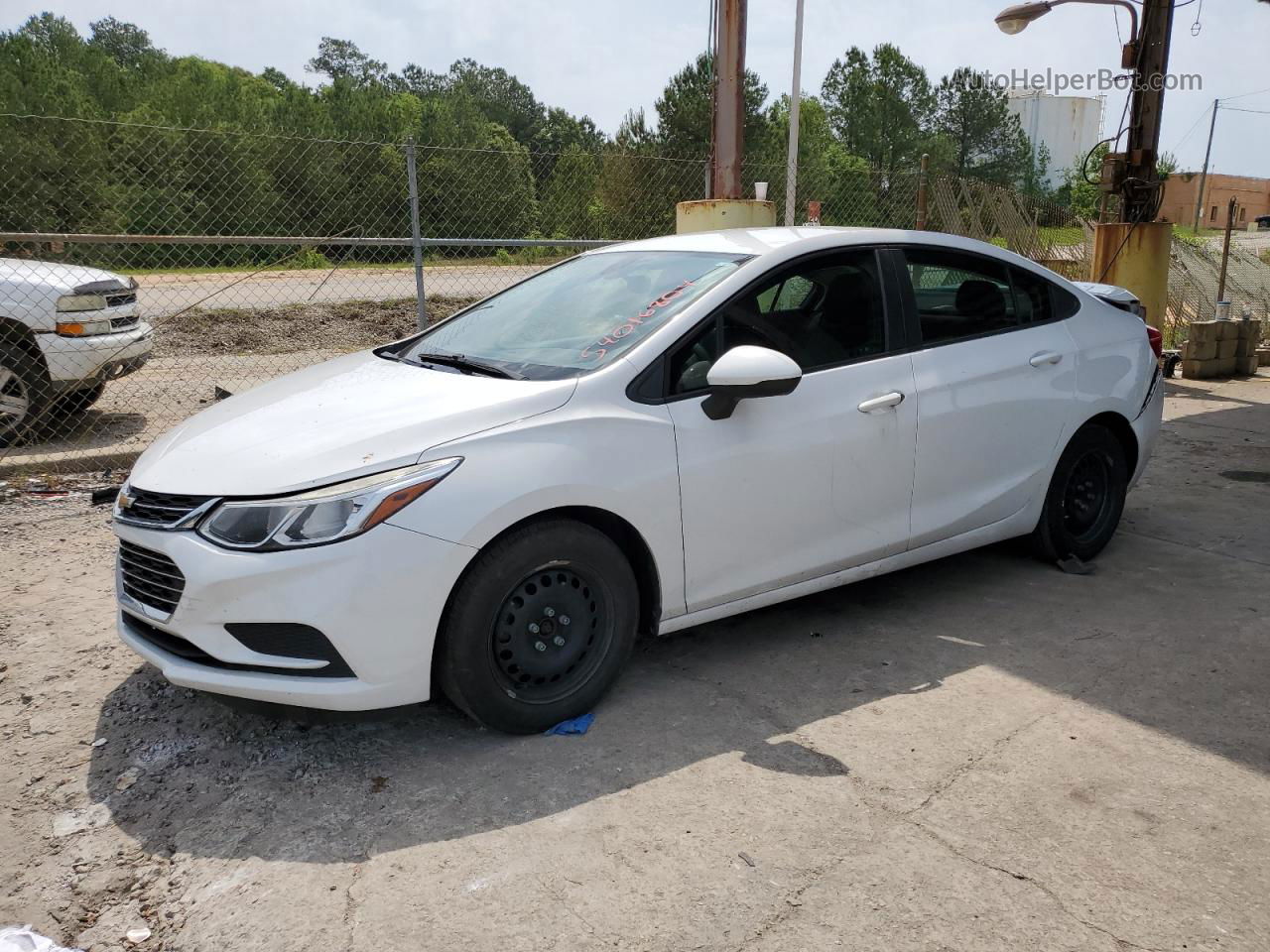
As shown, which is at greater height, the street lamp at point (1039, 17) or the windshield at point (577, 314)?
the street lamp at point (1039, 17)

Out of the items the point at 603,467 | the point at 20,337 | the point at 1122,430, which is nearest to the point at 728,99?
the point at 1122,430

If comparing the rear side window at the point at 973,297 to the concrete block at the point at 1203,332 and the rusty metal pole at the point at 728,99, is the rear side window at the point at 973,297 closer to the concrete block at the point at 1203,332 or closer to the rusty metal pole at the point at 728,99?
the rusty metal pole at the point at 728,99

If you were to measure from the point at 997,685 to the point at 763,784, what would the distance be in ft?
3.87

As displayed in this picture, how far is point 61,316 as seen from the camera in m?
7.16

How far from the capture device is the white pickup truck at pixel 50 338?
23.0 ft

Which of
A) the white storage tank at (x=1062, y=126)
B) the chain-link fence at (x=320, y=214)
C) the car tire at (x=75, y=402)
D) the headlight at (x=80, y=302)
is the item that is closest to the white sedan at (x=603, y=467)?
the headlight at (x=80, y=302)

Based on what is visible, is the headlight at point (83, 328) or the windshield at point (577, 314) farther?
the headlight at point (83, 328)

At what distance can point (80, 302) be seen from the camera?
7.27 m

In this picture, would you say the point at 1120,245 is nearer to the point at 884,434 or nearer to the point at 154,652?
the point at 884,434

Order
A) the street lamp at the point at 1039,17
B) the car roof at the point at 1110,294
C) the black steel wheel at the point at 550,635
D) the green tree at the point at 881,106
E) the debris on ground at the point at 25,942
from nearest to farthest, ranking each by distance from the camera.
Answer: the debris on ground at the point at 25,942 < the black steel wheel at the point at 550,635 < the car roof at the point at 1110,294 < the street lamp at the point at 1039,17 < the green tree at the point at 881,106

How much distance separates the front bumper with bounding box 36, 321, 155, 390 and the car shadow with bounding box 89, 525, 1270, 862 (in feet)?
14.1

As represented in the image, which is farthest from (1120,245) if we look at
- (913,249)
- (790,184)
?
(913,249)

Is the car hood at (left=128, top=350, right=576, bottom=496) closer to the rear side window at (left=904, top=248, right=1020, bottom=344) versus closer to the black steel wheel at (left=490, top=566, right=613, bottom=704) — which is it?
the black steel wheel at (left=490, top=566, right=613, bottom=704)

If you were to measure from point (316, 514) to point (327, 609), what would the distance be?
28 centimetres
